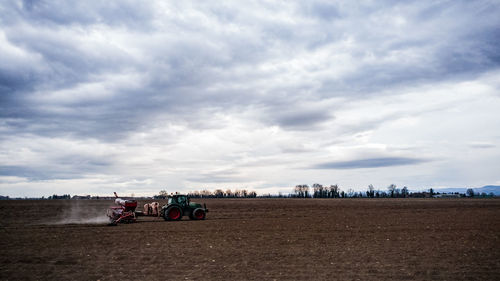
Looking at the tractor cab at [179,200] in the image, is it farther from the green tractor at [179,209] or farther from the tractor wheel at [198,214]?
the tractor wheel at [198,214]

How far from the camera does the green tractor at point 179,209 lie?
28.6 meters

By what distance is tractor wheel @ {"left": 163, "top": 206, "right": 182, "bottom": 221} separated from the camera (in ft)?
93.6

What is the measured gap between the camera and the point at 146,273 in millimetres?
10875

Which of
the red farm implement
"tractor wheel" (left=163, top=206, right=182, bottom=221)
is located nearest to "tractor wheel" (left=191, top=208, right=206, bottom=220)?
"tractor wheel" (left=163, top=206, right=182, bottom=221)

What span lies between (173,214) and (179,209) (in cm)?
62

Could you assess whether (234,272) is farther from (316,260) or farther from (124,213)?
(124,213)

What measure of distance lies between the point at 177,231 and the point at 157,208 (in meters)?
9.30

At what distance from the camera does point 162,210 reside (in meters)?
28.8

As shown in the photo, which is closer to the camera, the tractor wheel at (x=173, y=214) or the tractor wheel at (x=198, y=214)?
the tractor wheel at (x=173, y=214)

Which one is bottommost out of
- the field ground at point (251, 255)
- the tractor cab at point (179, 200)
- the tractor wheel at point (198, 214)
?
the field ground at point (251, 255)

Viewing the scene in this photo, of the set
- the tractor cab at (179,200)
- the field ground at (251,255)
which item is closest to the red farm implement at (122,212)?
the tractor cab at (179,200)

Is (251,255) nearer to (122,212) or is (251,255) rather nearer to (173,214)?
(122,212)

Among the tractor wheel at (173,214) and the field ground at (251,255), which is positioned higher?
the tractor wheel at (173,214)

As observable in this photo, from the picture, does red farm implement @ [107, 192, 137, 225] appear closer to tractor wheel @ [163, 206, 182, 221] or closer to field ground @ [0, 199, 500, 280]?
tractor wheel @ [163, 206, 182, 221]
